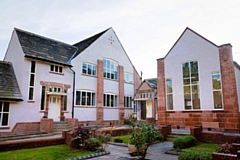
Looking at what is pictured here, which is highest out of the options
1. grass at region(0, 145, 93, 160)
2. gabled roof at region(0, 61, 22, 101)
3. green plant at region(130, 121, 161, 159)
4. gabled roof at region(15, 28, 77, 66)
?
gabled roof at region(15, 28, 77, 66)

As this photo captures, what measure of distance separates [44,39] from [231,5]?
54.5 ft

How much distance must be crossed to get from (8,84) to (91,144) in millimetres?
10196

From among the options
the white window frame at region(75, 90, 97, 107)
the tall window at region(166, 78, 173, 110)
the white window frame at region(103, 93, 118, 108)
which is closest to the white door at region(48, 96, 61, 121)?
the white window frame at region(75, 90, 97, 107)

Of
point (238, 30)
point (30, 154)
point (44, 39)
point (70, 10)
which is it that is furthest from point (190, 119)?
point (44, 39)

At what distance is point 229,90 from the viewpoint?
13422mm

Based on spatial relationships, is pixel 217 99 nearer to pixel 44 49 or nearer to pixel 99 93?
Answer: pixel 99 93

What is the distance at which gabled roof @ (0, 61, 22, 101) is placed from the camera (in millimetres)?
14125

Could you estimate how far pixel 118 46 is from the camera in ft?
82.3

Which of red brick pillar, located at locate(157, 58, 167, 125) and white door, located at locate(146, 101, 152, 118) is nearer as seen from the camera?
red brick pillar, located at locate(157, 58, 167, 125)

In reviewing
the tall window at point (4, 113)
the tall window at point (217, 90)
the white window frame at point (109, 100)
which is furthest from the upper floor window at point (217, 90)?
the tall window at point (4, 113)

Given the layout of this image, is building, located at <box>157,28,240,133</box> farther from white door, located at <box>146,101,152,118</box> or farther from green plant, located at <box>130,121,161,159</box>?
green plant, located at <box>130,121,161,159</box>

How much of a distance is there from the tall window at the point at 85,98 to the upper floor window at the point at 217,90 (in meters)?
12.2

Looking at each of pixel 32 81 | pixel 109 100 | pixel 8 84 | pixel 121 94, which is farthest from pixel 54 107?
pixel 121 94

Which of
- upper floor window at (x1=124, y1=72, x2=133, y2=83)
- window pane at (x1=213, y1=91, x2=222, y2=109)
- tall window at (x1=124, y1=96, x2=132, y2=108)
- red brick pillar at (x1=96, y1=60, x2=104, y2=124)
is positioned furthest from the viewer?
upper floor window at (x1=124, y1=72, x2=133, y2=83)
